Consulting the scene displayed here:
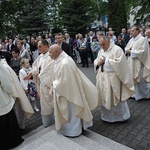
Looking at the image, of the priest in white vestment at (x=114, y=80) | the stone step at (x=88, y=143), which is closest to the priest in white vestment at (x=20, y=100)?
the stone step at (x=88, y=143)

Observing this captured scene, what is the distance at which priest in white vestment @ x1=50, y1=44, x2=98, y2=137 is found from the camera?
418 centimetres

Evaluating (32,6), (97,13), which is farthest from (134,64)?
(97,13)

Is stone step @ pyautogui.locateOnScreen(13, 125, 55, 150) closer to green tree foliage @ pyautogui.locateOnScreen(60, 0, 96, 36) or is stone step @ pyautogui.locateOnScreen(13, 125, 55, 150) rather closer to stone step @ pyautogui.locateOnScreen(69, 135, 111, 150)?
stone step @ pyautogui.locateOnScreen(69, 135, 111, 150)

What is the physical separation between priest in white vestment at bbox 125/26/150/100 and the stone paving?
1.37 ft

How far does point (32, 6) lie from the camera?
21.2 m

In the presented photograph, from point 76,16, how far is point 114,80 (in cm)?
1587

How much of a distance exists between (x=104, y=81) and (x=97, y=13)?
21074 mm

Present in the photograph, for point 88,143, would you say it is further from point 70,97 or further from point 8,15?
point 8,15

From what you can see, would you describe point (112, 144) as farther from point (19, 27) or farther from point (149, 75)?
point (19, 27)

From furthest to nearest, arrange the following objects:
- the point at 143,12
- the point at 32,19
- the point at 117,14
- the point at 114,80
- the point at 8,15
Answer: the point at 8,15 < the point at 32,19 < the point at 117,14 < the point at 143,12 < the point at 114,80

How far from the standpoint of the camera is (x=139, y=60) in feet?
20.7

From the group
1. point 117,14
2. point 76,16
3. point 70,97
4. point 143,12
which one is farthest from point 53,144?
point 76,16

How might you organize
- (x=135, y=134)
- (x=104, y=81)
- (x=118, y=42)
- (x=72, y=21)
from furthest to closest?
(x=72, y=21) < (x=118, y=42) < (x=104, y=81) < (x=135, y=134)

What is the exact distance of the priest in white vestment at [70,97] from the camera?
4180 millimetres
